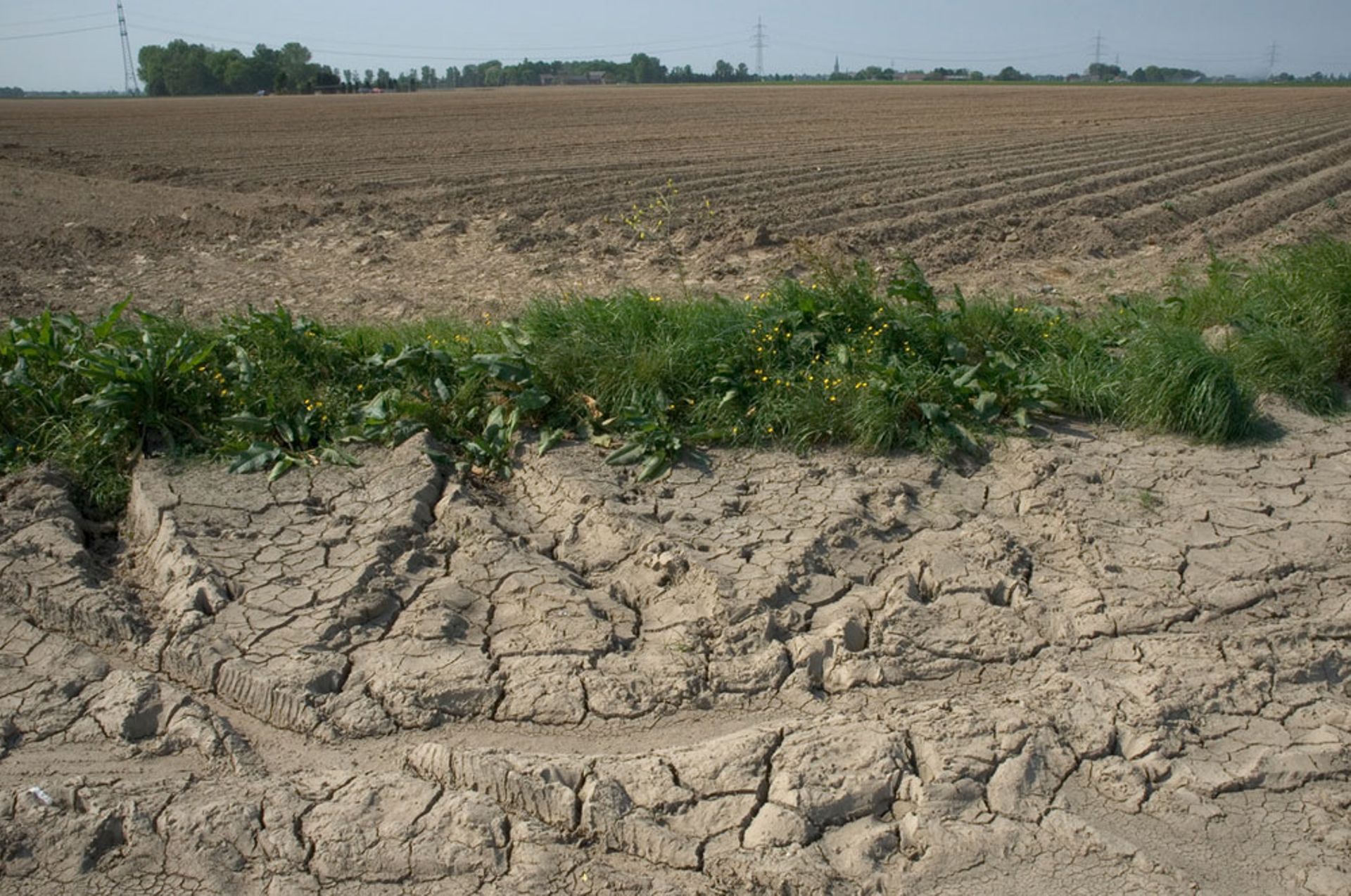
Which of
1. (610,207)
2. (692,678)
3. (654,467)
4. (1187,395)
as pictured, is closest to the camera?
(692,678)

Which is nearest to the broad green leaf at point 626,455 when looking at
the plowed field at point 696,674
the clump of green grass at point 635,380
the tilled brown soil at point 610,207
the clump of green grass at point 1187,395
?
the clump of green grass at point 635,380

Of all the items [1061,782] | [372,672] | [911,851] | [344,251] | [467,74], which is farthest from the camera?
[467,74]

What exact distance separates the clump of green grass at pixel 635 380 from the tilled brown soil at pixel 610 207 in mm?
1098

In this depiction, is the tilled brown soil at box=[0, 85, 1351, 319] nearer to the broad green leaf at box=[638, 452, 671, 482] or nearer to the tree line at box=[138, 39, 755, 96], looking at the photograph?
the broad green leaf at box=[638, 452, 671, 482]

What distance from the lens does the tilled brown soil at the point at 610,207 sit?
8.66 metres

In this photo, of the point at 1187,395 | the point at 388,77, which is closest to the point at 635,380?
the point at 1187,395

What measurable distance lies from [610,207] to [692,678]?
348 inches

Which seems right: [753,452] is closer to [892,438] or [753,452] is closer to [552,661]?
[892,438]

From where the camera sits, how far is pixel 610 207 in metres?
11.7

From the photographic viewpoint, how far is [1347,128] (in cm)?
2294

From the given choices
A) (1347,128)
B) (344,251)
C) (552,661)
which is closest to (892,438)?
(552,661)

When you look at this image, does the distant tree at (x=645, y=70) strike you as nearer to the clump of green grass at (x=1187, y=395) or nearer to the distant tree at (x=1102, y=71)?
the distant tree at (x=1102, y=71)

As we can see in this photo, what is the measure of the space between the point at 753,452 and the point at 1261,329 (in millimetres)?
2907

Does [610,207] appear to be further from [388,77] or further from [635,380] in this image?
[388,77]
